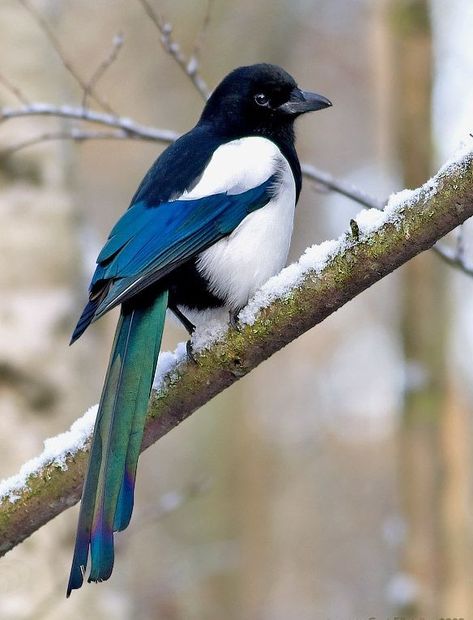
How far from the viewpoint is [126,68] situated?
7820 mm

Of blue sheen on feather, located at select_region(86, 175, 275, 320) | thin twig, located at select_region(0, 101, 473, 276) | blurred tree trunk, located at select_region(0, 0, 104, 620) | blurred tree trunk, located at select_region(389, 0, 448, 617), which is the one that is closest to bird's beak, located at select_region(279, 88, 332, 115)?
thin twig, located at select_region(0, 101, 473, 276)

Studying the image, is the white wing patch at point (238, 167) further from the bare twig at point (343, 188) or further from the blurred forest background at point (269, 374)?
the blurred forest background at point (269, 374)

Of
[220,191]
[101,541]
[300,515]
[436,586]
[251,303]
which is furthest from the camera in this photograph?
[300,515]

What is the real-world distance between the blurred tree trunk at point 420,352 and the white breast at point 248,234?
100 centimetres

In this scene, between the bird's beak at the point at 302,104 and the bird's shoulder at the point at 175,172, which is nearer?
the bird's shoulder at the point at 175,172

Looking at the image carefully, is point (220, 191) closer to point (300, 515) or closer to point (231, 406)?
point (231, 406)

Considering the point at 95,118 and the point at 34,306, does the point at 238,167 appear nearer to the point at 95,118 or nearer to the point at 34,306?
the point at 95,118

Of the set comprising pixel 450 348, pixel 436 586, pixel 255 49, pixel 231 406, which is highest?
pixel 255 49

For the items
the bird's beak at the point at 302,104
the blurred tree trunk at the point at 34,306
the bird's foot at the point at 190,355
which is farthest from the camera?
the blurred tree trunk at the point at 34,306

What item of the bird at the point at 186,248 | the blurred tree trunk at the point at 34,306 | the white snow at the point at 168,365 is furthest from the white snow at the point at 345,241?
the blurred tree trunk at the point at 34,306

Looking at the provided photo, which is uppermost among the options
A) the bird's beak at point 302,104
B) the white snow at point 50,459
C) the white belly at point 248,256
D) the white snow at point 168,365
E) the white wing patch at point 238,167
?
the bird's beak at point 302,104

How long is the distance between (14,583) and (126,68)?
5479 mm

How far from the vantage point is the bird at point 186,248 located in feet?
6.35

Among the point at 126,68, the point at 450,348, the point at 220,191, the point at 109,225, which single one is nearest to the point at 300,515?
the point at 109,225
